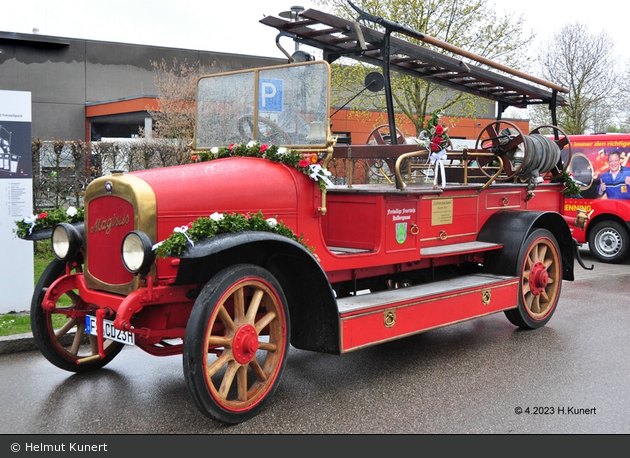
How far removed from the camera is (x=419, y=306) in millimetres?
5285

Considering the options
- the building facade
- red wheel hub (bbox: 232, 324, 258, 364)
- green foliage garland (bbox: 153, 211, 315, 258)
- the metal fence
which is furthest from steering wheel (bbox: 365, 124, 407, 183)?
the building facade

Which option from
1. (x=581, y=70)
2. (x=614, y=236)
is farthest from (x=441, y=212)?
(x=581, y=70)

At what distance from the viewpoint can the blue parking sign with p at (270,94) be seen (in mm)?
5168

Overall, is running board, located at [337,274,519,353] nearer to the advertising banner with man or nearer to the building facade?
the advertising banner with man

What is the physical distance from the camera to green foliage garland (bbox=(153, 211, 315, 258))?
3.73m

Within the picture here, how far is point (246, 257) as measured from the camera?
4.45m

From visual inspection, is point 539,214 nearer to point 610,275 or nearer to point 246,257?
point 246,257

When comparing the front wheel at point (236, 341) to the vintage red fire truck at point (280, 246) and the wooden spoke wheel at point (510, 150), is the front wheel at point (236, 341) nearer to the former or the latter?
the vintage red fire truck at point (280, 246)

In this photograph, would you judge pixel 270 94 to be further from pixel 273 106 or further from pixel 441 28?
pixel 441 28

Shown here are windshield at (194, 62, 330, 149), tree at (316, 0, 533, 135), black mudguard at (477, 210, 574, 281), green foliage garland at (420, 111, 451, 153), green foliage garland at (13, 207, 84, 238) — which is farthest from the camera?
tree at (316, 0, 533, 135)

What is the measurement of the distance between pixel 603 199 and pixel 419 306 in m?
8.16

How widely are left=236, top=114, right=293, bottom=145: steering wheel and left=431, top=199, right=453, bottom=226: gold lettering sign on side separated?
1660 millimetres

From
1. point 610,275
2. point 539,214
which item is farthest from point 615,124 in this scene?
point 539,214

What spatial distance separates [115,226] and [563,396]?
336 cm
